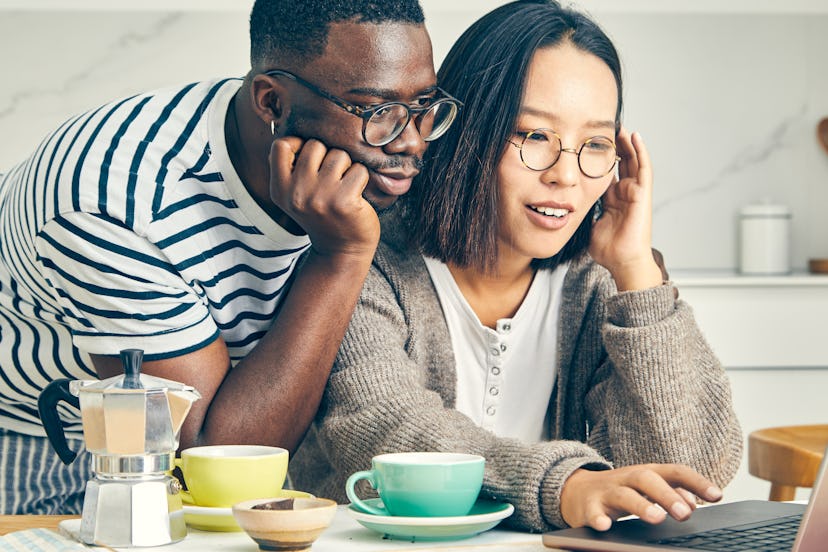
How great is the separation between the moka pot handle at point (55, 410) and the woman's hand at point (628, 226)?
0.78 meters

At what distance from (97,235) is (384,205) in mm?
333

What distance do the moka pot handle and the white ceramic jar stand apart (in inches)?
97.9

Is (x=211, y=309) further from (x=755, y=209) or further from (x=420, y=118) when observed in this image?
(x=755, y=209)

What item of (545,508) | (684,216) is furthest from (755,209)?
(545,508)

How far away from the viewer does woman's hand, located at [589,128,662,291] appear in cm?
143

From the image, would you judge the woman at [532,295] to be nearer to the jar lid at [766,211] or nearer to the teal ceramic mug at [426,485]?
the teal ceramic mug at [426,485]

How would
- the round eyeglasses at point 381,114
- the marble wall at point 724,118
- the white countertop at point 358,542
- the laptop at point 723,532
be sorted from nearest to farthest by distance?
the laptop at point 723,532
the white countertop at point 358,542
the round eyeglasses at point 381,114
the marble wall at point 724,118

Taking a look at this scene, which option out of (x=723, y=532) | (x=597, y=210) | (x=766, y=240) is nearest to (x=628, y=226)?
(x=597, y=210)

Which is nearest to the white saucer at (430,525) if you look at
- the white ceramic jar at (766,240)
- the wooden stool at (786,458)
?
the wooden stool at (786,458)

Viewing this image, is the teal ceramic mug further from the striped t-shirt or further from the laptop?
the striped t-shirt

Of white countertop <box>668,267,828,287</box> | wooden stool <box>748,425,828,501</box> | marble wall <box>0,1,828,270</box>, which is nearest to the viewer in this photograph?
wooden stool <box>748,425,828,501</box>

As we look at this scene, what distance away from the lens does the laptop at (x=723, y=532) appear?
755mm

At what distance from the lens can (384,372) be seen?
3.99 ft

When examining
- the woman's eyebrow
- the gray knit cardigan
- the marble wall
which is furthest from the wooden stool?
the marble wall
